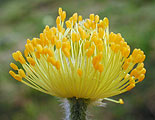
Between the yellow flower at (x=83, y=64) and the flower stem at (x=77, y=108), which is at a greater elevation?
the yellow flower at (x=83, y=64)

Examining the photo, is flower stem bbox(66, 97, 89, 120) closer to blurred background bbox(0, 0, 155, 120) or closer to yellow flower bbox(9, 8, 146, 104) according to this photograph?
yellow flower bbox(9, 8, 146, 104)

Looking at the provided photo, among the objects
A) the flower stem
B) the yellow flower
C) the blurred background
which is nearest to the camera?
the yellow flower

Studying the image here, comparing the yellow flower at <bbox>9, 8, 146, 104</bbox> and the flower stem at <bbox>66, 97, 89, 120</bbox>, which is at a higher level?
the yellow flower at <bbox>9, 8, 146, 104</bbox>

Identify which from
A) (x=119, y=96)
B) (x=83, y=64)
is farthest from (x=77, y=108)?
(x=119, y=96)

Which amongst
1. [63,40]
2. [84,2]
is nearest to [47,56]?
[63,40]

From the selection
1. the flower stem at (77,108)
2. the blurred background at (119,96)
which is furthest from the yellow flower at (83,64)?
the blurred background at (119,96)

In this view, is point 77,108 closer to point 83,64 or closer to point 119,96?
point 83,64

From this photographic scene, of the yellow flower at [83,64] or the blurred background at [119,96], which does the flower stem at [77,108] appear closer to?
the yellow flower at [83,64]

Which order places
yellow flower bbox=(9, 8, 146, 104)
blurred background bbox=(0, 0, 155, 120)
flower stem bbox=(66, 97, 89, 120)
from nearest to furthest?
yellow flower bbox=(9, 8, 146, 104) < flower stem bbox=(66, 97, 89, 120) < blurred background bbox=(0, 0, 155, 120)

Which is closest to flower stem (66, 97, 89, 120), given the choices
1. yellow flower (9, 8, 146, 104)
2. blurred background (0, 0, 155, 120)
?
yellow flower (9, 8, 146, 104)
